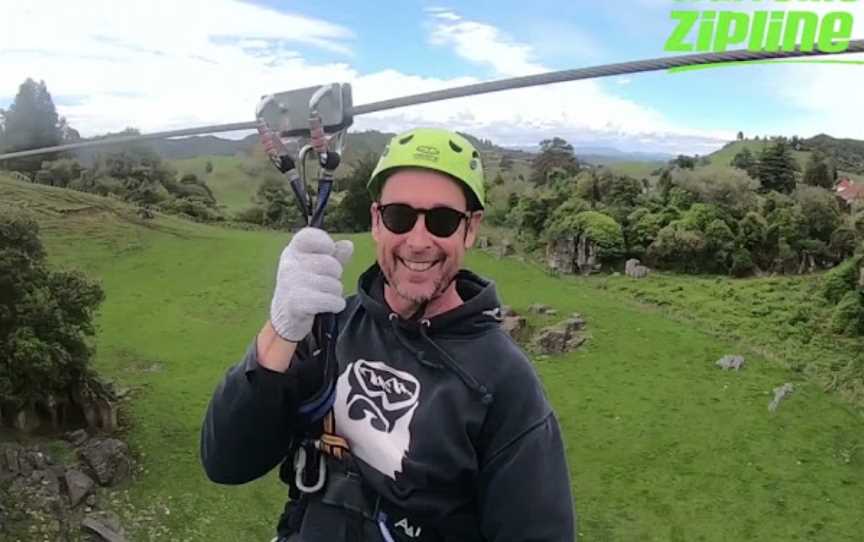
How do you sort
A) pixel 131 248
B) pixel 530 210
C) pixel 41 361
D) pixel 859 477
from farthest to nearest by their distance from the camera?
pixel 530 210 → pixel 131 248 → pixel 859 477 → pixel 41 361

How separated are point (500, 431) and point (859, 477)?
60.1 ft

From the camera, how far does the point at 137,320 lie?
24344 millimetres

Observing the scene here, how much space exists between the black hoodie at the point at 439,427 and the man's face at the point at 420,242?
4.4 inches

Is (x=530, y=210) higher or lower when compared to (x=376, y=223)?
lower

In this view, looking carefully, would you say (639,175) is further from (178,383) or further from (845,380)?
(178,383)

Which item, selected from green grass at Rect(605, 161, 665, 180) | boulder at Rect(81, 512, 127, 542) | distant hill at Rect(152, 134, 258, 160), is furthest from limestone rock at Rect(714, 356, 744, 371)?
distant hill at Rect(152, 134, 258, 160)

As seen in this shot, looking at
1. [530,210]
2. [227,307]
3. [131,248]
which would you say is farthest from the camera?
[530,210]

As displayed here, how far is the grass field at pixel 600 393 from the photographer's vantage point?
605 inches

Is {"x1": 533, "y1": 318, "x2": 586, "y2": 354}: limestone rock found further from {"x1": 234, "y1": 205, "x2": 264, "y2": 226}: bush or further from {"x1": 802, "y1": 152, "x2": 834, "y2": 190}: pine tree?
{"x1": 234, "y1": 205, "x2": 264, "y2": 226}: bush

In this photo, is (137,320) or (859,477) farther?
(137,320)

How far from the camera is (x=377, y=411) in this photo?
2.19 metres

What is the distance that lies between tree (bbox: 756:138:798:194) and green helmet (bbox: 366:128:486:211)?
3352 centimetres

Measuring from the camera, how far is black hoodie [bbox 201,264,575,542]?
2.05 m

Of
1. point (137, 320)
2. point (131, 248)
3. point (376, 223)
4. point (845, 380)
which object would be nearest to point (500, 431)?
A: point (376, 223)
